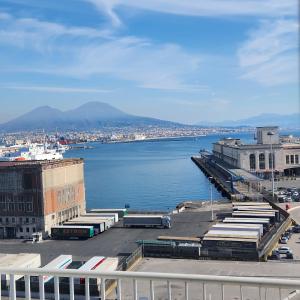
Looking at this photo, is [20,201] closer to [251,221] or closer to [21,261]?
[21,261]

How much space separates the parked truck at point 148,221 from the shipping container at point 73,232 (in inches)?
49.1

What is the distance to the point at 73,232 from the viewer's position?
11.1 meters

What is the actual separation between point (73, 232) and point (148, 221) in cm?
191

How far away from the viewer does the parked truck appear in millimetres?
11844

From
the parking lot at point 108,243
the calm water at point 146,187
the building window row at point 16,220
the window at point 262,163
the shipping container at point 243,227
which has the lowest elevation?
the calm water at point 146,187

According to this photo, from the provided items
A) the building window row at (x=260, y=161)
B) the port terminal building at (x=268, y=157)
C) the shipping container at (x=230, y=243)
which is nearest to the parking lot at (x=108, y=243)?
the shipping container at (x=230, y=243)

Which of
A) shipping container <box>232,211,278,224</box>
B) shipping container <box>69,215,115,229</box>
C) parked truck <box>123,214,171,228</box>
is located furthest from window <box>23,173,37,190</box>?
shipping container <box>232,211,278,224</box>

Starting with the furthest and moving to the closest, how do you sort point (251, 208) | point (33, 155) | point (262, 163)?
1. point (33, 155)
2. point (262, 163)
3. point (251, 208)

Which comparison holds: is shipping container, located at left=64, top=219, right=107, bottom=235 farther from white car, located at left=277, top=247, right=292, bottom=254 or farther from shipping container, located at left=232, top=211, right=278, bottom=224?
white car, located at left=277, top=247, right=292, bottom=254

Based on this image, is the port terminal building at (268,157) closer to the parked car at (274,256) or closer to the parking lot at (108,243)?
the parking lot at (108,243)

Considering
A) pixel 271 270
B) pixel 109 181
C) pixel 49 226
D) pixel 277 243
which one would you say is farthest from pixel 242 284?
pixel 109 181

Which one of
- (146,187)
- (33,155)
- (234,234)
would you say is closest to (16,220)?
(234,234)

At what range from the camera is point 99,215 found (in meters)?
13.3

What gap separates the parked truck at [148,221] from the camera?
11.8 metres
